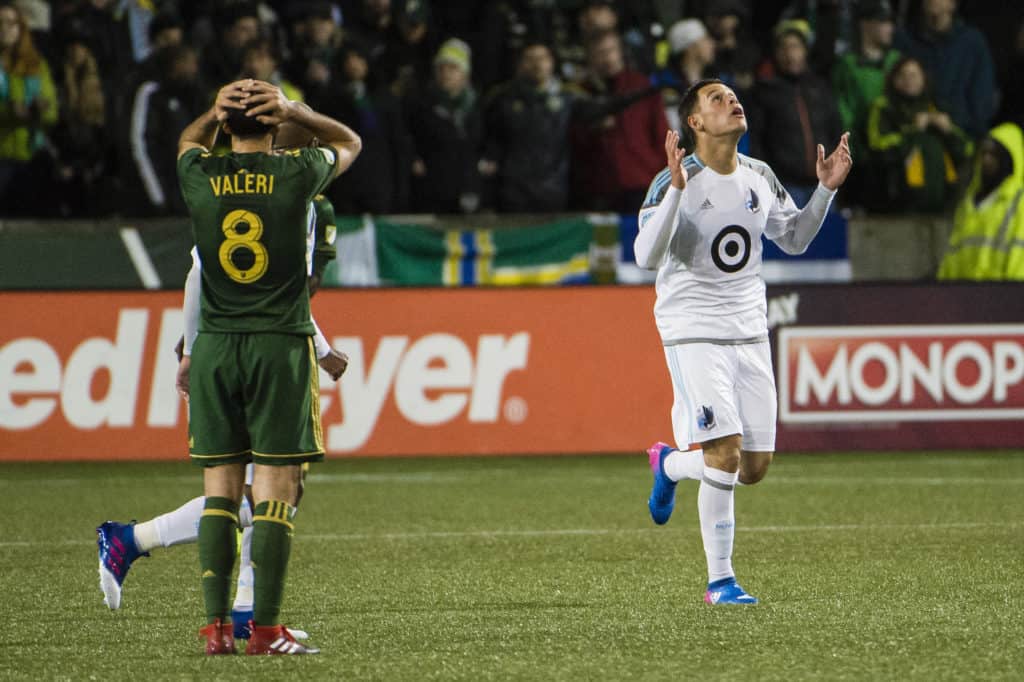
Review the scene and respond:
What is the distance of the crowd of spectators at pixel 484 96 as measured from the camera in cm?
1480

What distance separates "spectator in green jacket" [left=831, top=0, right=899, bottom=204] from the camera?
52.4 feet

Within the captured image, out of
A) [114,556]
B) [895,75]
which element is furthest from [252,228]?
[895,75]

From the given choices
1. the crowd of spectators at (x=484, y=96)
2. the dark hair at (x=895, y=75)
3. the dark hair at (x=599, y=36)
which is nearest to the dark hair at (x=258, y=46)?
the crowd of spectators at (x=484, y=96)

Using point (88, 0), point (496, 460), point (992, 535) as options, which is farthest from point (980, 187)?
point (88, 0)

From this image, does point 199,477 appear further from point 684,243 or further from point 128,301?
point 684,243

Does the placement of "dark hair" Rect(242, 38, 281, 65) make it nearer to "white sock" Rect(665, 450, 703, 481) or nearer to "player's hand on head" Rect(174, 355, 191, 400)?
"white sock" Rect(665, 450, 703, 481)

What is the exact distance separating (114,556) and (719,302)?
2.50 meters

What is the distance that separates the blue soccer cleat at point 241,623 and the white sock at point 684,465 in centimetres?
201

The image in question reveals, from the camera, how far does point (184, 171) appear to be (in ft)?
19.7

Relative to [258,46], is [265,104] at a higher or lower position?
lower

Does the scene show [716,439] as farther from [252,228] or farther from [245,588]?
[252,228]

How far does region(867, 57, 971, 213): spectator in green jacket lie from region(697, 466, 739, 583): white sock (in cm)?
876

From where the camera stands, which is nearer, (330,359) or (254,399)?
(254,399)

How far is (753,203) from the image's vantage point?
→ 7449 millimetres
